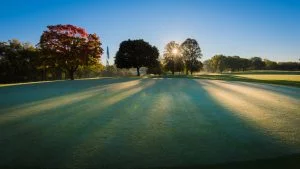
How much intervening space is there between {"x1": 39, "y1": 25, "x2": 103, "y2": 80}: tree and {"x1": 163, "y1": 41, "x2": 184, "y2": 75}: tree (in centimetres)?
4126

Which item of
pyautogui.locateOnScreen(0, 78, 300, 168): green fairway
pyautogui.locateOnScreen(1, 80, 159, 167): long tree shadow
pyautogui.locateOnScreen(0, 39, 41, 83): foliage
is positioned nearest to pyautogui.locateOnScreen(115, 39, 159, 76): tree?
pyautogui.locateOnScreen(0, 39, 41, 83): foliage

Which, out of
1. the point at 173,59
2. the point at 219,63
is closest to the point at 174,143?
the point at 173,59

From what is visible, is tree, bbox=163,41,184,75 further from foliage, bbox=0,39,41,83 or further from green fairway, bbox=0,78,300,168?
green fairway, bbox=0,78,300,168

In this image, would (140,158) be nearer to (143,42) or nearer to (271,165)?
(271,165)

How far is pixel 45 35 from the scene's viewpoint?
4838cm

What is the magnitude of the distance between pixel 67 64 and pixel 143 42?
32.8 metres

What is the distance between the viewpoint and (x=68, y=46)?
1950 inches

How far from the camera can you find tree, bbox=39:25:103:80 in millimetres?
48625

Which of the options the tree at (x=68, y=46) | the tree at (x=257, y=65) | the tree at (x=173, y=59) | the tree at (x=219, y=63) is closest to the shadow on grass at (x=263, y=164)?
the tree at (x=68, y=46)

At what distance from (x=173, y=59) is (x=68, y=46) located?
45983 mm

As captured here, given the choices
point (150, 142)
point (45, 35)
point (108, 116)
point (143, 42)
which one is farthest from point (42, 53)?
point (150, 142)

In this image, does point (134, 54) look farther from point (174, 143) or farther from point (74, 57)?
point (174, 143)

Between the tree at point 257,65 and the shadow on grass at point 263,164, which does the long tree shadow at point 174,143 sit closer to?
the shadow on grass at point 263,164

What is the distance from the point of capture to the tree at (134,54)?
7756cm
